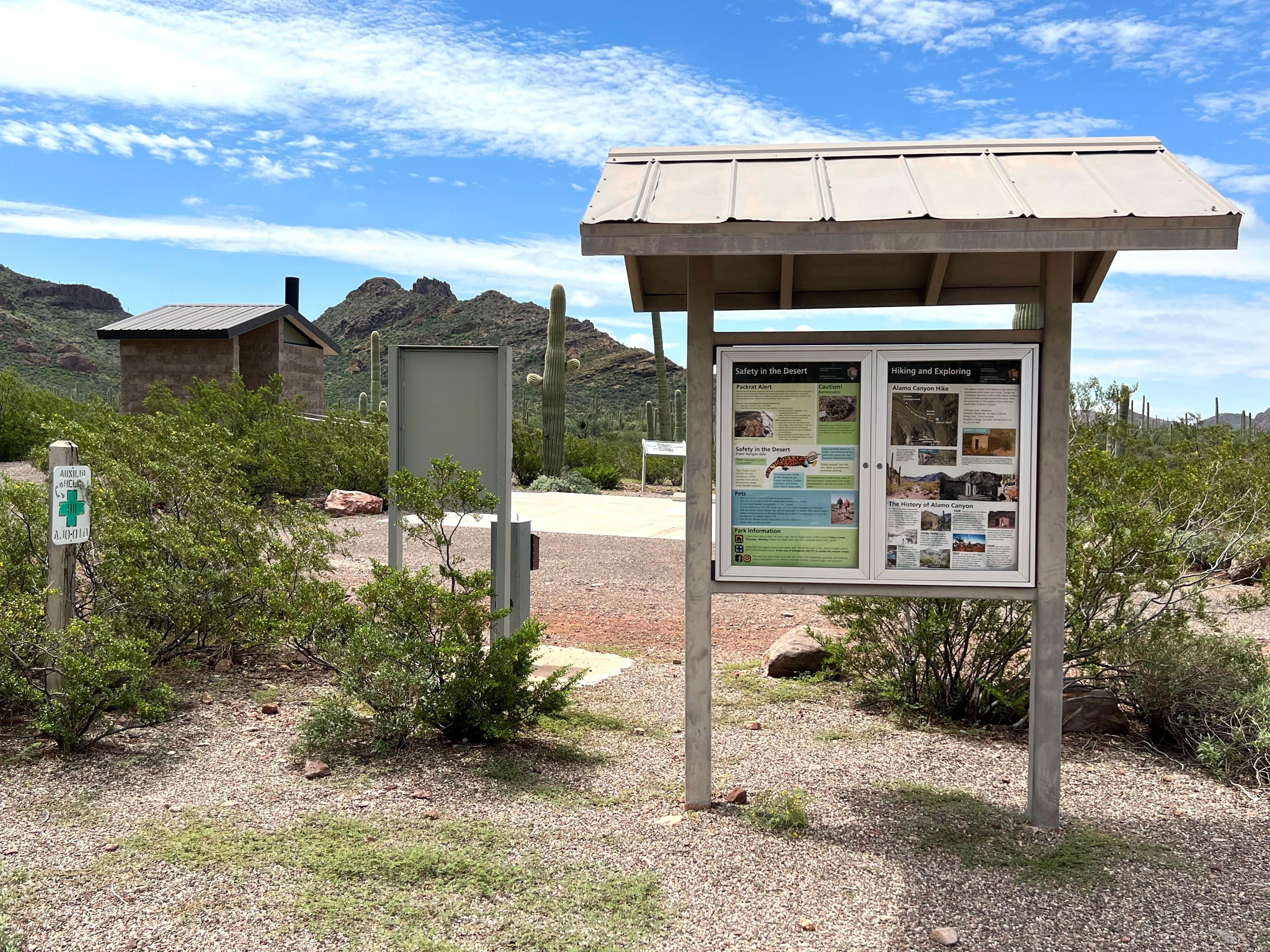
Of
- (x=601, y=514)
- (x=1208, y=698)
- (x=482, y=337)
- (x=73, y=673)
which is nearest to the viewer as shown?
(x=73, y=673)

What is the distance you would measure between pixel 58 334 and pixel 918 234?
243 ft

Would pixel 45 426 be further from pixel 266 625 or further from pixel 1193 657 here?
pixel 1193 657

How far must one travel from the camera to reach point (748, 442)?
170 inches

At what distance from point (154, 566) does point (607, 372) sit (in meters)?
64.6

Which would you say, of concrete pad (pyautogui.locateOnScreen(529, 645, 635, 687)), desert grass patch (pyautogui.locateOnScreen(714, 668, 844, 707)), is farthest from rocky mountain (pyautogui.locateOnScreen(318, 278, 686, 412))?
desert grass patch (pyautogui.locateOnScreen(714, 668, 844, 707))

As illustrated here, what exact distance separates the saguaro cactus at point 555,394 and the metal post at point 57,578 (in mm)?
18101

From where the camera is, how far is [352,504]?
16.0 metres

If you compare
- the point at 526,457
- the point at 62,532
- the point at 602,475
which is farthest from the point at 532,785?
the point at 602,475

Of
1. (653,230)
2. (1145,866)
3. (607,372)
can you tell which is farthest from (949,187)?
(607,372)

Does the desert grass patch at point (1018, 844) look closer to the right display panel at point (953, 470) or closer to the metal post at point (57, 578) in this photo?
the right display panel at point (953, 470)

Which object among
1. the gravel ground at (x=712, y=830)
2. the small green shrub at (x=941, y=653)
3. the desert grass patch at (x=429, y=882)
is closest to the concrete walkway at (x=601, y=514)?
the small green shrub at (x=941, y=653)

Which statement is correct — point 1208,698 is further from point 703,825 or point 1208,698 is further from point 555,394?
point 555,394

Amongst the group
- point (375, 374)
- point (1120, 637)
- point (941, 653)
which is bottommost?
point (941, 653)

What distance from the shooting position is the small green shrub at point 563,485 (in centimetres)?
2202
